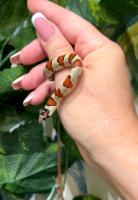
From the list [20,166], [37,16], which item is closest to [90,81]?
[37,16]

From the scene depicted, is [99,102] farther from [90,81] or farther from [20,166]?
[20,166]

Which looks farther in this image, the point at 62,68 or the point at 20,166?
the point at 20,166

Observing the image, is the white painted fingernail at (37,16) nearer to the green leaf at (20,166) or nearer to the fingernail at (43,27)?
the fingernail at (43,27)

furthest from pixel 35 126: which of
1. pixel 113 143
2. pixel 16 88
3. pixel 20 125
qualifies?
pixel 113 143

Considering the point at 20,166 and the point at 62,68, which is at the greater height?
the point at 62,68

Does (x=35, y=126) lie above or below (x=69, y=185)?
above

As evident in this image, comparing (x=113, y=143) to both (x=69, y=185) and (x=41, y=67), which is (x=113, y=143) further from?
(x=69, y=185)

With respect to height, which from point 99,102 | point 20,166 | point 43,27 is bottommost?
point 20,166
